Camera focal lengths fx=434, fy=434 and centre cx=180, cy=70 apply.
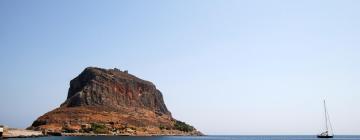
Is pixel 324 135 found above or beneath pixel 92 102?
beneath

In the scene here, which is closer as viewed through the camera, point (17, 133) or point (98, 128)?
point (17, 133)

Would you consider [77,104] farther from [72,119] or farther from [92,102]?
[72,119]

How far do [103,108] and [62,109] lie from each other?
1820cm

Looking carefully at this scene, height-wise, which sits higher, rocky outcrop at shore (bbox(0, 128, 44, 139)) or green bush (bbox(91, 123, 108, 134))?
green bush (bbox(91, 123, 108, 134))

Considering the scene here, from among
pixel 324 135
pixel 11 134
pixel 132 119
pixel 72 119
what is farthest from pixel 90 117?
pixel 324 135

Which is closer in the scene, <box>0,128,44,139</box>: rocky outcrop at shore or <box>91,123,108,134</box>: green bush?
<box>0,128,44,139</box>: rocky outcrop at shore

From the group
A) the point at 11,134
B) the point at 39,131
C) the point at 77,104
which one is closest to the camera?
the point at 11,134

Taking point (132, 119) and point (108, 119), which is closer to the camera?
point (108, 119)

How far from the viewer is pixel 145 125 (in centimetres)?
19675

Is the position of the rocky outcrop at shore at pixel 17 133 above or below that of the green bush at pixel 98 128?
below

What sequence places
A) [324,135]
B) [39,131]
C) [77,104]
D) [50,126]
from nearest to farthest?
[39,131]
[50,126]
[324,135]
[77,104]

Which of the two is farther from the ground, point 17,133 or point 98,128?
point 98,128

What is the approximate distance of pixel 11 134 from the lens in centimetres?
12762

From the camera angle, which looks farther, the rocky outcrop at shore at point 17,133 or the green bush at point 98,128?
the green bush at point 98,128
